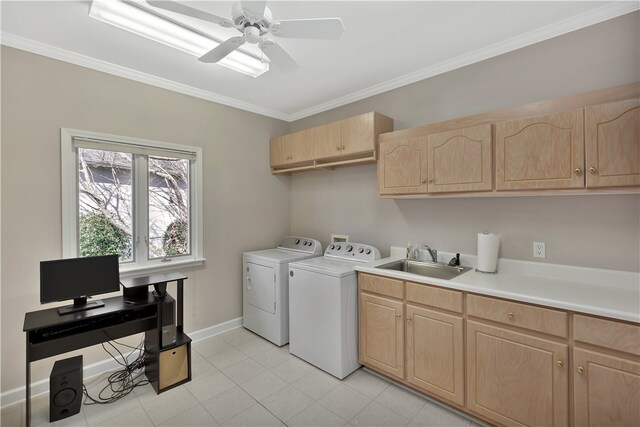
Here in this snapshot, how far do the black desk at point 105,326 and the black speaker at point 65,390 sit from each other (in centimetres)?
13

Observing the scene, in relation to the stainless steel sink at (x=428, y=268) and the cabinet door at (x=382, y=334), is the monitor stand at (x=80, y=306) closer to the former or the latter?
the cabinet door at (x=382, y=334)

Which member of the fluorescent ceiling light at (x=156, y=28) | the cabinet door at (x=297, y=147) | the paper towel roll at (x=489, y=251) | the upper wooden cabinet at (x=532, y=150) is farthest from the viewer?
the cabinet door at (x=297, y=147)

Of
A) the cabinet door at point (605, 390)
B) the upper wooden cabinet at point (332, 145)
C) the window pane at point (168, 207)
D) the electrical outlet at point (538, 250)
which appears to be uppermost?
the upper wooden cabinet at point (332, 145)

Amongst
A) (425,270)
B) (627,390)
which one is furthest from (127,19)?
(627,390)

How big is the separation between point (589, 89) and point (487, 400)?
212 centimetres

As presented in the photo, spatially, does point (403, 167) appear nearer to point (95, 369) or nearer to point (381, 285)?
point (381, 285)

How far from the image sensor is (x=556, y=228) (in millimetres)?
2045

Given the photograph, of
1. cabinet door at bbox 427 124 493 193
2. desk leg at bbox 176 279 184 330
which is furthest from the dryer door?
cabinet door at bbox 427 124 493 193

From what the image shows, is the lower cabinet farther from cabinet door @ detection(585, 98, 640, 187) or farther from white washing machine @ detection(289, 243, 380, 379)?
cabinet door @ detection(585, 98, 640, 187)

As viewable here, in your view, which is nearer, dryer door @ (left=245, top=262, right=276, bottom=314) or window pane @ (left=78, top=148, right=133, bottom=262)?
window pane @ (left=78, top=148, right=133, bottom=262)

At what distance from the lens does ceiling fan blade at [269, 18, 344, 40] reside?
58.6 inches

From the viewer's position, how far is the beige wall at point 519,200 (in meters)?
1.84

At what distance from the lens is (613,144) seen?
5.26 feet

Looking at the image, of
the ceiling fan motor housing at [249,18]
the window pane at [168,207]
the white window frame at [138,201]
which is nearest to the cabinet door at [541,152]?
the ceiling fan motor housing at [249,18]
